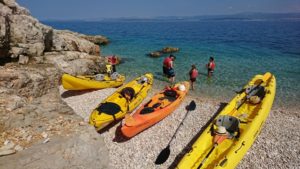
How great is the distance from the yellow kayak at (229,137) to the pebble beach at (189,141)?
2.92 feet

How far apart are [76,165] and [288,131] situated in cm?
940

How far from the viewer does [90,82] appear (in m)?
15.5

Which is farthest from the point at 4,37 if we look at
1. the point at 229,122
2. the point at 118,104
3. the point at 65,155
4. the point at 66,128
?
the point at 229,122

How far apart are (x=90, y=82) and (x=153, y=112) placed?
5867 mm

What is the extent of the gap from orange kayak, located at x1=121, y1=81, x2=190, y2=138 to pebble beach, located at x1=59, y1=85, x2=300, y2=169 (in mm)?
416

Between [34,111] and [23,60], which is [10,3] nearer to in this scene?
[23,60]

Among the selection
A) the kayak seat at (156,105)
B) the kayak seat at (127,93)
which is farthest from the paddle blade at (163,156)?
the kayak seat at (127,93)

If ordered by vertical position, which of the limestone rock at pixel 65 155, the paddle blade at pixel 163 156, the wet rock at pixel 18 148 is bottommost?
the paddle blade at pixel 163 156

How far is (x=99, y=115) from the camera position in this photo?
35.8 ft

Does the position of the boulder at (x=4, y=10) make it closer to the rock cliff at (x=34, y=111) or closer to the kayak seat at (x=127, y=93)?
the rock cliff at (x=34, y=111)

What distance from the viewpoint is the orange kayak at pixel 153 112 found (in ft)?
33.7

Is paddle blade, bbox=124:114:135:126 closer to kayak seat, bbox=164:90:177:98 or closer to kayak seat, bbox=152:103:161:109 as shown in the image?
kayak seat, bbox=152:103:161:109

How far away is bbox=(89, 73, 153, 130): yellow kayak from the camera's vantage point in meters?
10.8

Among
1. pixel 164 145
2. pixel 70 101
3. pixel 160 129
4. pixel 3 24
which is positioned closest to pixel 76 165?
pixel 164 145
